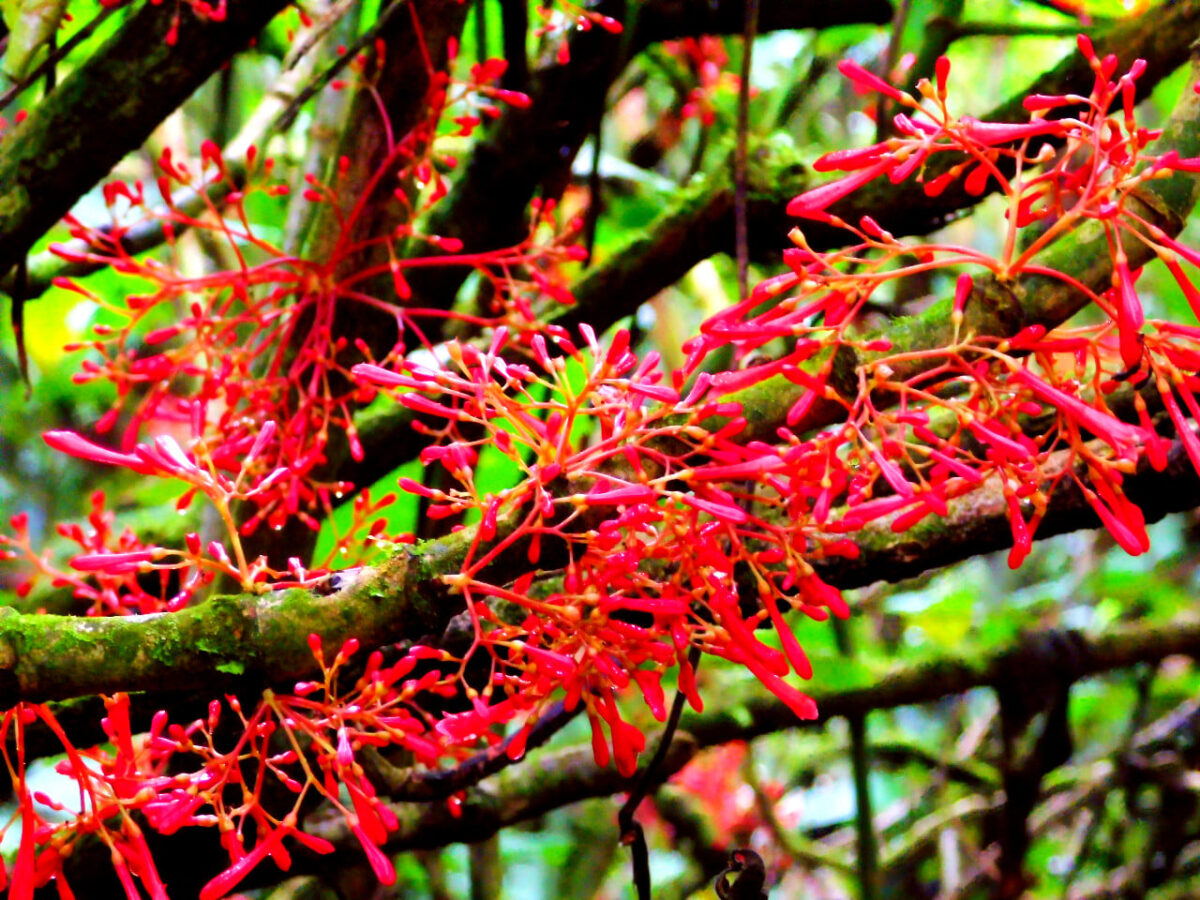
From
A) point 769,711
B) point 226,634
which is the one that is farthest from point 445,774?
point 769,711

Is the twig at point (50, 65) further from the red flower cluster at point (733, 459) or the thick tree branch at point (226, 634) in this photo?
the thick tree branch at point (226, 634)

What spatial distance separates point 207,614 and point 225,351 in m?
0.61

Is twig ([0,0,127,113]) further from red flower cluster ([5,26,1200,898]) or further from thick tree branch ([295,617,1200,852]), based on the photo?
thick tree branch ([295,617,1200,852])

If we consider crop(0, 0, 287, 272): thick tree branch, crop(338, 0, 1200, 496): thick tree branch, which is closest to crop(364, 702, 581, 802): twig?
crop(338, 0, 1200, 496): thick tree branch

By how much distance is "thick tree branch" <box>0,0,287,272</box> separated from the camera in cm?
95

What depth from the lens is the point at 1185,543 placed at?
2.98m

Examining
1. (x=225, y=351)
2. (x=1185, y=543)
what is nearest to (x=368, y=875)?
(x=225, y=351)

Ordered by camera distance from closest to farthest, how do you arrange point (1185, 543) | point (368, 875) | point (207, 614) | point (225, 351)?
point (207, 614)
point (225, 351)
point (368, 875)
point (1185, 543)

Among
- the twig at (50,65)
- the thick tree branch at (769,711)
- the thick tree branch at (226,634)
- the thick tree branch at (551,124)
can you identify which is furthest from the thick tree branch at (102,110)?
the thick tree branch at (769,711)

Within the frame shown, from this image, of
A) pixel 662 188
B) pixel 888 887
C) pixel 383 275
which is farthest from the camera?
pixel 888 887

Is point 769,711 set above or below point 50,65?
below

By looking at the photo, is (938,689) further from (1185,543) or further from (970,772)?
(1185,543)

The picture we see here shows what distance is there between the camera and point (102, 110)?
96 cm

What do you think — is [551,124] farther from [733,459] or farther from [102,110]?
[733,459]
